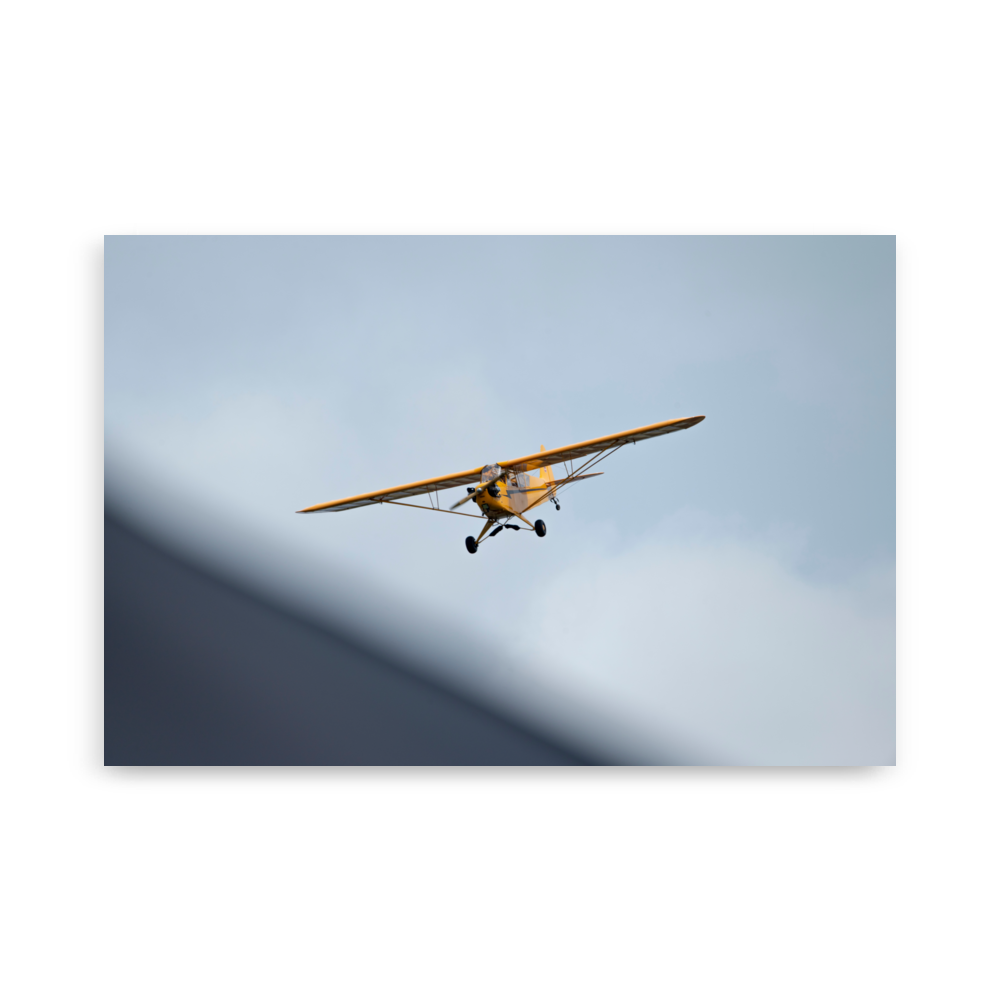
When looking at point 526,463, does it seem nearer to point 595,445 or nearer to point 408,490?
point 595,445

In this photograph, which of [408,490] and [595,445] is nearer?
[595,445]

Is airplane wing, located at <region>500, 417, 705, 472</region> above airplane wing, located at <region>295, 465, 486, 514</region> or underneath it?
above

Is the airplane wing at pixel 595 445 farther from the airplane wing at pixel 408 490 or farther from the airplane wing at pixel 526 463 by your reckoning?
the airplane wing at pixel 408 490

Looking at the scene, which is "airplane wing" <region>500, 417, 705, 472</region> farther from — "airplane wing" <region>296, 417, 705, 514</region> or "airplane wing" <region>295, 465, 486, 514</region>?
"airplane wing" <region>295, 465, 486, 514</region>

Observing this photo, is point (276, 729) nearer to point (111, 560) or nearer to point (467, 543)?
point (111, 560)

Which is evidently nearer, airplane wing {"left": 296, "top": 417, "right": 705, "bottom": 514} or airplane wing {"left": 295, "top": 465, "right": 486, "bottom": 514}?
airplane wing {"left": 296, "top": 417, "right": 705, "bottom": 514}

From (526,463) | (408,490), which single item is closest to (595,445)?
(526,463)

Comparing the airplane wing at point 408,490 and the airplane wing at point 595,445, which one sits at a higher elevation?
the airplane wing at point 595,445
